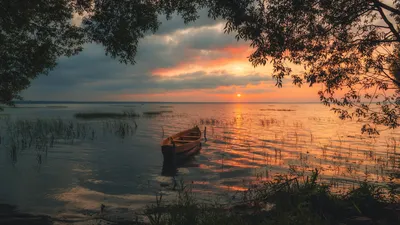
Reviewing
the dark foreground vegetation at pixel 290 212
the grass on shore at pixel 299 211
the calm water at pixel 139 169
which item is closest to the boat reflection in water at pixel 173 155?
the calm water at pixel 139 169

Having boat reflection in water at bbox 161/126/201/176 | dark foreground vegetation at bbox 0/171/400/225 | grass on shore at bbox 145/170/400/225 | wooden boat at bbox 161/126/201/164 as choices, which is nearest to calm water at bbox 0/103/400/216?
boat reflection in water at bbox 161/126/201/176

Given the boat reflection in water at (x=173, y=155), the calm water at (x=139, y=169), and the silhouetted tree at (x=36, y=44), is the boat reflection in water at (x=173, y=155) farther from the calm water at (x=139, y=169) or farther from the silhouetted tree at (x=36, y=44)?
the silhouetted tree at (x=36, y=44)

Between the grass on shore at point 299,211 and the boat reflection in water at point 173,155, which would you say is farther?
the boat reflection in water at point 173,155

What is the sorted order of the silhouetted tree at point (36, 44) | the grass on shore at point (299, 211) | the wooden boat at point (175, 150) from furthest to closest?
the wooden boat at point (175, 150), the silhouetted tree at point (36, 44), the grass on shore at point (299, 211)

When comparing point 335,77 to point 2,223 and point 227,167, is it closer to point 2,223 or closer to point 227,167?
point 227,167

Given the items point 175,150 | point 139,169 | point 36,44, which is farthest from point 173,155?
point 36,44

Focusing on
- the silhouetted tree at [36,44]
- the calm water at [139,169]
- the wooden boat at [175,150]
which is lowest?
the calm water at [139,169]

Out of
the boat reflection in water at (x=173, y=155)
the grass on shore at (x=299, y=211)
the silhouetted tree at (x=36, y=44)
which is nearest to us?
→ the grass on shore at (x=299, y=211)

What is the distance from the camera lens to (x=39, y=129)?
3494 centimetres

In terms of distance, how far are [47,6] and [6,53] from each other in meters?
3.25

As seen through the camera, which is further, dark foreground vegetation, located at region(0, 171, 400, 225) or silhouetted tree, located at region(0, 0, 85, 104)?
silhouetted tree, located at region(0, 0, 85, 104)

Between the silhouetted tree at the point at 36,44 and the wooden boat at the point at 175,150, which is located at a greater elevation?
the silhouetted tree at the point at 36,44

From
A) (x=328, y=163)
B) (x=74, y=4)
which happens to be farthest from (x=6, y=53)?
(x=328, y=163)

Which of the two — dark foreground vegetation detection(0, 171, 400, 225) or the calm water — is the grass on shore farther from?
the calm water
